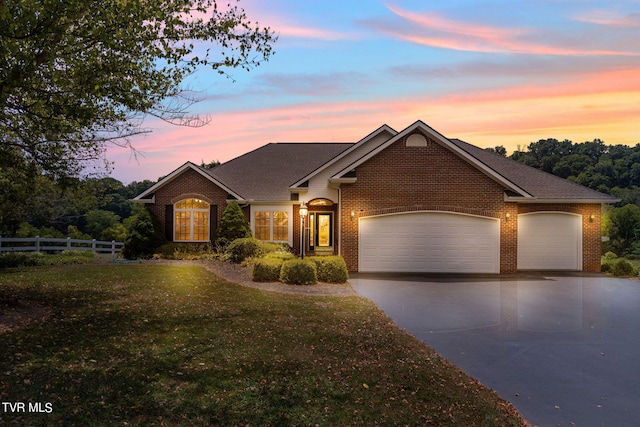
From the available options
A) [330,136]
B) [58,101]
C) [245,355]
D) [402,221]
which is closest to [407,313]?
[245,355]

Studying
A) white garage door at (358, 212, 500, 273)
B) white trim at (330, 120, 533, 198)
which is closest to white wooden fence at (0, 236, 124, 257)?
white garage door at (358, 212, 500, 273)

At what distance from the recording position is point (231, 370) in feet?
19.2

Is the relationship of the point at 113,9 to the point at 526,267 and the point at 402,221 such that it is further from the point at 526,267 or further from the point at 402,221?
the point at 526,267

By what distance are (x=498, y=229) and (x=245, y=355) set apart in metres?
13.6

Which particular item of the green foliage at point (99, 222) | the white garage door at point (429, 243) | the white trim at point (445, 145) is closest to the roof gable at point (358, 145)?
the white trim at point (445, 145)

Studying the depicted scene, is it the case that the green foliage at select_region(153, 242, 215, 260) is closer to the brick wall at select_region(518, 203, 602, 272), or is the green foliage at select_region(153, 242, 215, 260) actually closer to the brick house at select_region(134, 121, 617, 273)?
the brick house at select_region(134, 121, 617, 273)

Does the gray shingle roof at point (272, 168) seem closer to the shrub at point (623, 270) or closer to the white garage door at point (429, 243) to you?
the white garage door at point (429, 243)

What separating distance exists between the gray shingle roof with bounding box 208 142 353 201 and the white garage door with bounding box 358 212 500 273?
680 centimetres

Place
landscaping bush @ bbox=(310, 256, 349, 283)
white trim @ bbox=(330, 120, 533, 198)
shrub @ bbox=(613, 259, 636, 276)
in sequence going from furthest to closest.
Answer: shrub @ bbox=(613, 259, 636, 276), white trim @ bbox=(330, 120, 533, 198), landscaping bush @ bbox=(310, 256, 349, 283)

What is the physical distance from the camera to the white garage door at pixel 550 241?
18.4 m

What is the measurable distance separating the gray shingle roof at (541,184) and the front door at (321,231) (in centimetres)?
734

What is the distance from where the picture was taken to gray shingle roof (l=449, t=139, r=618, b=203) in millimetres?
18266

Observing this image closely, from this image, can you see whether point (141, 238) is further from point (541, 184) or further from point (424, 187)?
point (541, 184)

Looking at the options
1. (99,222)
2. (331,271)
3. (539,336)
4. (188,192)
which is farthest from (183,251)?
(99,222)
